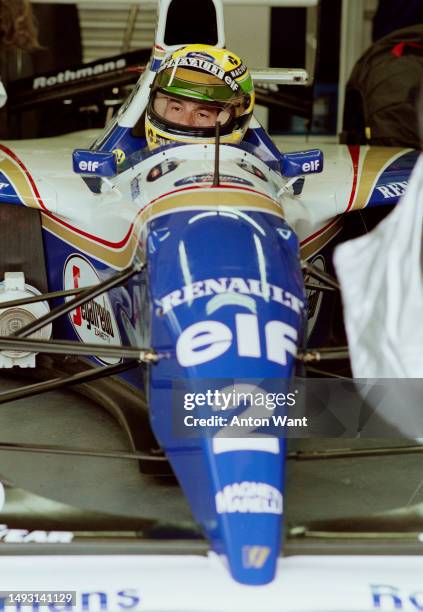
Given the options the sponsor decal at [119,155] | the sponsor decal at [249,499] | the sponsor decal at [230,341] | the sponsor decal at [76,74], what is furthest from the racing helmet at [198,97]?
the sponsor decal at [76,74]

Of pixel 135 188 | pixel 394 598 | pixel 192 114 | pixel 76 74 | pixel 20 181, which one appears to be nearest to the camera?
pixel 394 598

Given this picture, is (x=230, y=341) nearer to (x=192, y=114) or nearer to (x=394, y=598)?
(x=394, y=598)

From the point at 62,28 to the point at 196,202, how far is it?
19.3 feet

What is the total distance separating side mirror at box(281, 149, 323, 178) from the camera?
9.29ft

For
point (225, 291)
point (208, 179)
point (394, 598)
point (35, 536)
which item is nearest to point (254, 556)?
point (394, 598)

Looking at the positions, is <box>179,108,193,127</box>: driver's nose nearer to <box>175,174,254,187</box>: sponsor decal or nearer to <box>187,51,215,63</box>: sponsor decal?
<box>187,51,215,63</box>: sponsor decal

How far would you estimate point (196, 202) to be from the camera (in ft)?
7.47

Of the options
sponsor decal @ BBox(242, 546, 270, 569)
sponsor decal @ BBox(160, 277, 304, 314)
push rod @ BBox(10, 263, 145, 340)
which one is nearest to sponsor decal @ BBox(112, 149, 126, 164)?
push rod @ BBox(10, 263, 145, 340)

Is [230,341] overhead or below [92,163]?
below

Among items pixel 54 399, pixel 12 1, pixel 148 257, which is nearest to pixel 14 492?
pixel 148 257

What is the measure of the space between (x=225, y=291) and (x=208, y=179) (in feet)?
1.54

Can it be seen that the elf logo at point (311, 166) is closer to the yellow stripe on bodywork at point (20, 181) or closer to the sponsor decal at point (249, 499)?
the yellow stripe on bodywork at point (20, 181)

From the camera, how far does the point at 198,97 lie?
2781 millimetres

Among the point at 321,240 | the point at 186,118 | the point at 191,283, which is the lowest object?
the point at 321,240
